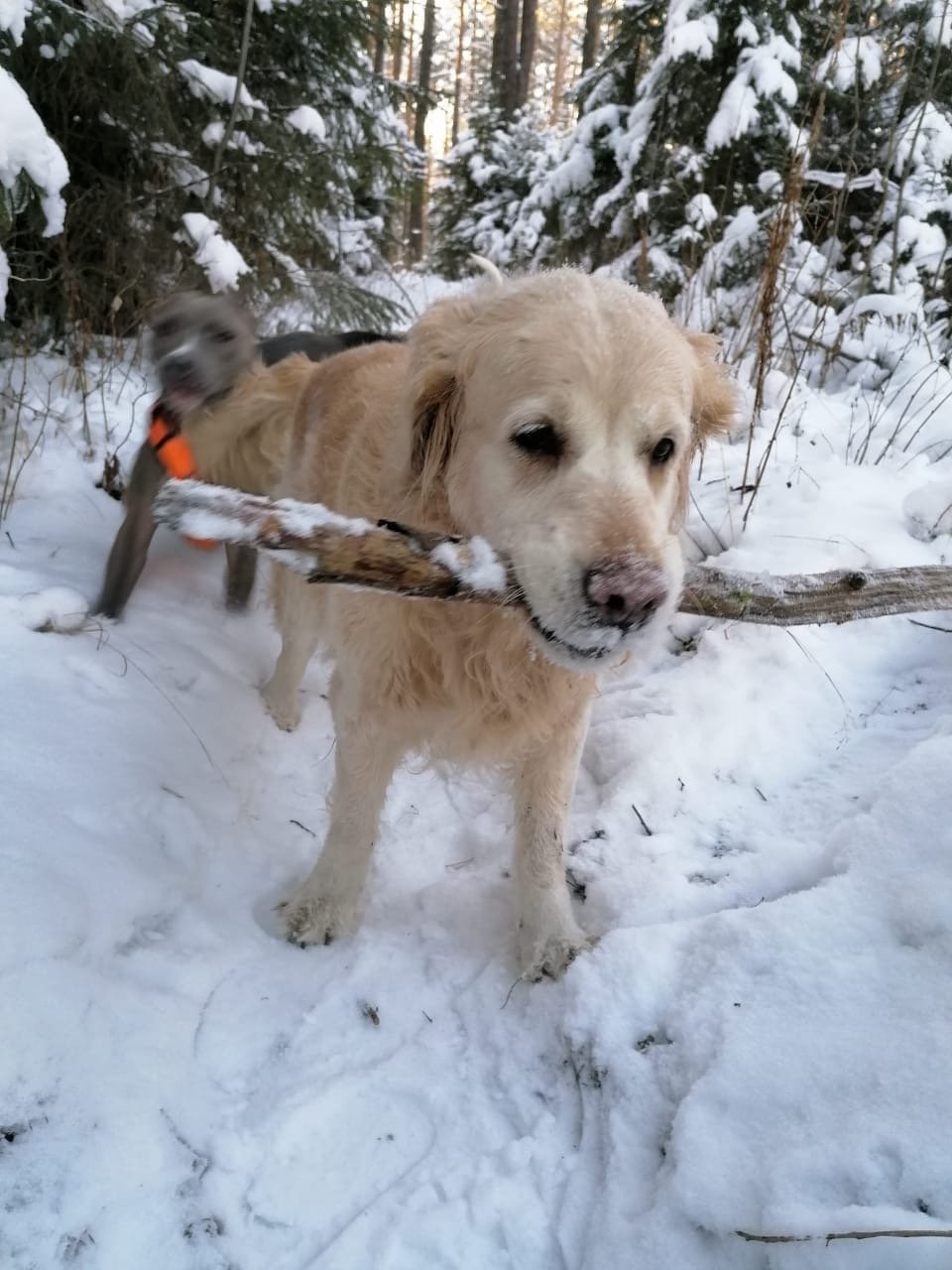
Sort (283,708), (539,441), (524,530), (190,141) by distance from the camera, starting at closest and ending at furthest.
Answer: (524,530)
(539,441)
(283,708)
(190,141)

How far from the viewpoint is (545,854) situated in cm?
219

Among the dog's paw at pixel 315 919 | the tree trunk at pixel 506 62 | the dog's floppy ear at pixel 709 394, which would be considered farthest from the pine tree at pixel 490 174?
the dog's paw at pixel 315 919

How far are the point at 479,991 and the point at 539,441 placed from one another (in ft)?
4.42

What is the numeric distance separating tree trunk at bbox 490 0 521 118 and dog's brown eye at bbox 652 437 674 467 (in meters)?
14.6

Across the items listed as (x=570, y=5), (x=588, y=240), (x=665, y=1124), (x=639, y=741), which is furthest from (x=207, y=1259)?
(x=570, y=5)

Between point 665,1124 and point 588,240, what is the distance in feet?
28.5

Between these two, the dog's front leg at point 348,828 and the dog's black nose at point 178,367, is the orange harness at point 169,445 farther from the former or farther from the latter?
the dog's front leg at point 348,828

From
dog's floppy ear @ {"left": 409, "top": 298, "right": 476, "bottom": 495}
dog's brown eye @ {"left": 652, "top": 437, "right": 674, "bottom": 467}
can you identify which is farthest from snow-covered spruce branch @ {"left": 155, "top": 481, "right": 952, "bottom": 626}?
dog's floppy ear @ {"left": 409, "top": 298, "right": 476, "bottom": 495}

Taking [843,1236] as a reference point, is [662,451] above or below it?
above

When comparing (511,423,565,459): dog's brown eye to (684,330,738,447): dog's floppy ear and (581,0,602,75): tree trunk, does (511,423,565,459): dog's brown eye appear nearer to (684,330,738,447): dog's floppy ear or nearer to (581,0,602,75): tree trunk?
(684,330,738,447): dog's floppy ear

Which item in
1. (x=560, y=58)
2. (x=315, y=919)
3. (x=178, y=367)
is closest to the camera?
(x=315, y=919)

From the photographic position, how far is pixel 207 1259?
1409 mm

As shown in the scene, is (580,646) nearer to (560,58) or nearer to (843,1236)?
(843,1236)

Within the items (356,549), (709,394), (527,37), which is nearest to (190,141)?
(709,394)
